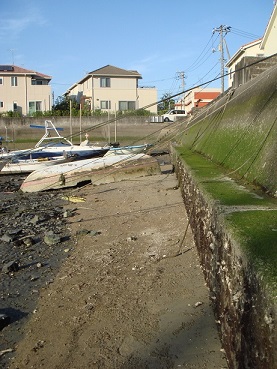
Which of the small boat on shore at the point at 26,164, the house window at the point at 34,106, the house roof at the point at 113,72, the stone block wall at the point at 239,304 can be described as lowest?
the small boat on shore at the point at 26,164

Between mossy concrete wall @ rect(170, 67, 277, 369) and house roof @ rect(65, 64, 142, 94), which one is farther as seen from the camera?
house roof @ rect(65, 64, 142, 94)

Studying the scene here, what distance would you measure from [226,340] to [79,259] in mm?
4377

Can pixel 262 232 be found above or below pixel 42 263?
above

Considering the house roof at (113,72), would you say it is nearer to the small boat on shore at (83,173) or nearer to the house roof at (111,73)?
the house roof at (111,73)

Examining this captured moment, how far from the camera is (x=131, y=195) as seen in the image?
43.9ft

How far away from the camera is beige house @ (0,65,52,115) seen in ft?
173

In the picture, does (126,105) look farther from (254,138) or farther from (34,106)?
(254,138)

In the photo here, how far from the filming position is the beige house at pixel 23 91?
52875 mm

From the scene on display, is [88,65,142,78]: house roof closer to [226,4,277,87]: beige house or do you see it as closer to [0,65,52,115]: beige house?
[0,65,52,115]: beige house

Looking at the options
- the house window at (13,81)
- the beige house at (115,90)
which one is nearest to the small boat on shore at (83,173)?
the house window at (13,81)

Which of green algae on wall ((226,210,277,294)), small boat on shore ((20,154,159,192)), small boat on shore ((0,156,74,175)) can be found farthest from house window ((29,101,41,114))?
green algae on wall ((226,210,277,294))

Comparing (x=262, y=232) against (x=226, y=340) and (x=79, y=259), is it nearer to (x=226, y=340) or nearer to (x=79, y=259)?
(x=226, y=340)

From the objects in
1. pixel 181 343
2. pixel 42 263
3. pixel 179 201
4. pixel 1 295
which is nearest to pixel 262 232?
pixel 181 343

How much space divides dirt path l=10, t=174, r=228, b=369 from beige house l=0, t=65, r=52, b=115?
4859 cm
